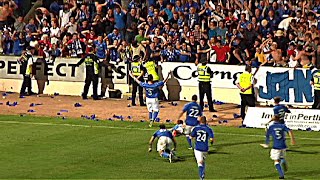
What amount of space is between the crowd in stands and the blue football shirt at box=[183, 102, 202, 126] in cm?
770

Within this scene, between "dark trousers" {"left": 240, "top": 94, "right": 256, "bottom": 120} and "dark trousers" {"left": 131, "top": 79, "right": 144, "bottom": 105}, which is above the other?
"dark trousers" {"left": 131, "top": 79, "right": 144, "bottom": 105}

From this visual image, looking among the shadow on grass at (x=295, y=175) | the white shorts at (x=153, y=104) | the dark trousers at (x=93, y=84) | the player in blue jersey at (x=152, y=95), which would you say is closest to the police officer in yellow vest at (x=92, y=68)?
the dark trousers at (x=93, y=84)

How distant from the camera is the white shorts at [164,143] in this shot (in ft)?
88.5

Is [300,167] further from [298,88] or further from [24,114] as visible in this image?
[24,114]

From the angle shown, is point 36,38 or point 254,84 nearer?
point 254,84

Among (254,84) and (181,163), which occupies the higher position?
(254,84)

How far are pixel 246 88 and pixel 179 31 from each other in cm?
597

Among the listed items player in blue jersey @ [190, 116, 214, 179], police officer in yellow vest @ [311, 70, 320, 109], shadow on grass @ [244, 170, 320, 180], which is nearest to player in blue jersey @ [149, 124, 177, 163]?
player in blue jersey @ [190, 116, 214, 179]

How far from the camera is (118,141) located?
30672 mm

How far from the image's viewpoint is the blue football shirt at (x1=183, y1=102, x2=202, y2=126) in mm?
28672

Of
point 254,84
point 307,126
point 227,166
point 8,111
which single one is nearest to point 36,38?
point 8,111

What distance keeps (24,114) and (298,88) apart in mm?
10625

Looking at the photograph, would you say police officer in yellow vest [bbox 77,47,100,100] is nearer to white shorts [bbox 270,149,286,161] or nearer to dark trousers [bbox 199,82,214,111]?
dark trousers [bbox 199,82,214,111]

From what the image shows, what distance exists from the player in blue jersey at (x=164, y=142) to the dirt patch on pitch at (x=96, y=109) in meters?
7.19
